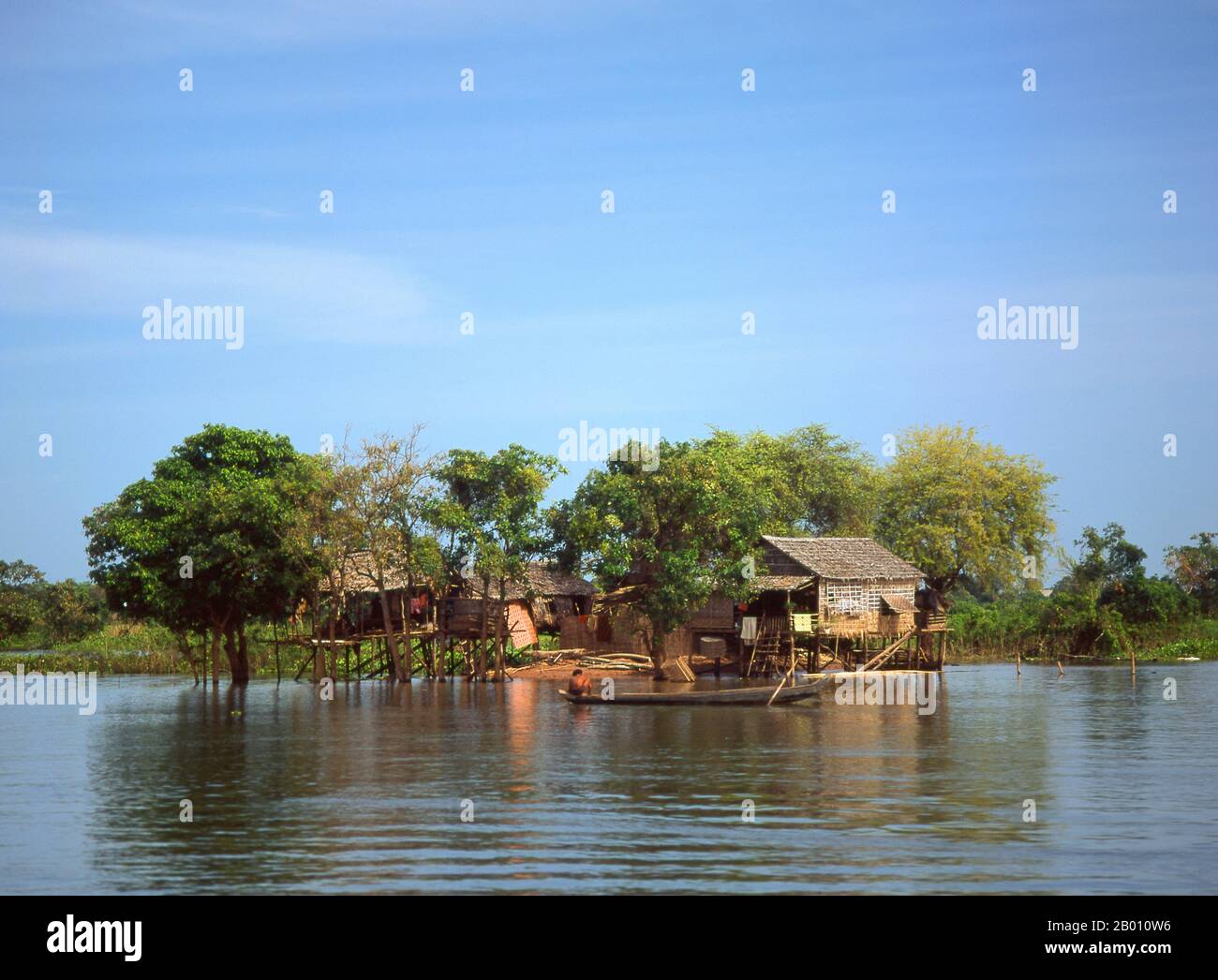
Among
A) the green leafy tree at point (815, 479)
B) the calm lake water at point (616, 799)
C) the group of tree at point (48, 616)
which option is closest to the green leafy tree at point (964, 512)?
the green leafy tree at point (815, 479)

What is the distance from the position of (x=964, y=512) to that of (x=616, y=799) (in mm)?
49713

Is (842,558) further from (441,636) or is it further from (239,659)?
(239,659)

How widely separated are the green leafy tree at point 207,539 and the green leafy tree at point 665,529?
1028 cm

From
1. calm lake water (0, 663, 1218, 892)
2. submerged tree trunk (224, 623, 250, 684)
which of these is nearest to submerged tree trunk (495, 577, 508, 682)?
submerged tree trunk (224, 623, 250, 684)

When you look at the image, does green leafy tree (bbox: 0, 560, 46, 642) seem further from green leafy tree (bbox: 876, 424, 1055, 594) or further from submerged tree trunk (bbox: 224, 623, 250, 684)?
green leafy tree (bbox: 876, 424, 1055, 594)

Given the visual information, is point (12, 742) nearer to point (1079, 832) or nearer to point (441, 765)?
point (441, 765)

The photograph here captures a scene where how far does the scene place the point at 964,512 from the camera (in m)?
69.9

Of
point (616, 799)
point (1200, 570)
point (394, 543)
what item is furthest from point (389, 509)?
point (1200, 570)

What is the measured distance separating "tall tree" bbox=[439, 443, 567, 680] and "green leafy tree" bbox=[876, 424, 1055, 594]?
2528cm

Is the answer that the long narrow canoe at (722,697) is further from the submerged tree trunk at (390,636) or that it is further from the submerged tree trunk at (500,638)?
the submerged tree trunk at (390,636)

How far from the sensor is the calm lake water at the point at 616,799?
17.8 meters
